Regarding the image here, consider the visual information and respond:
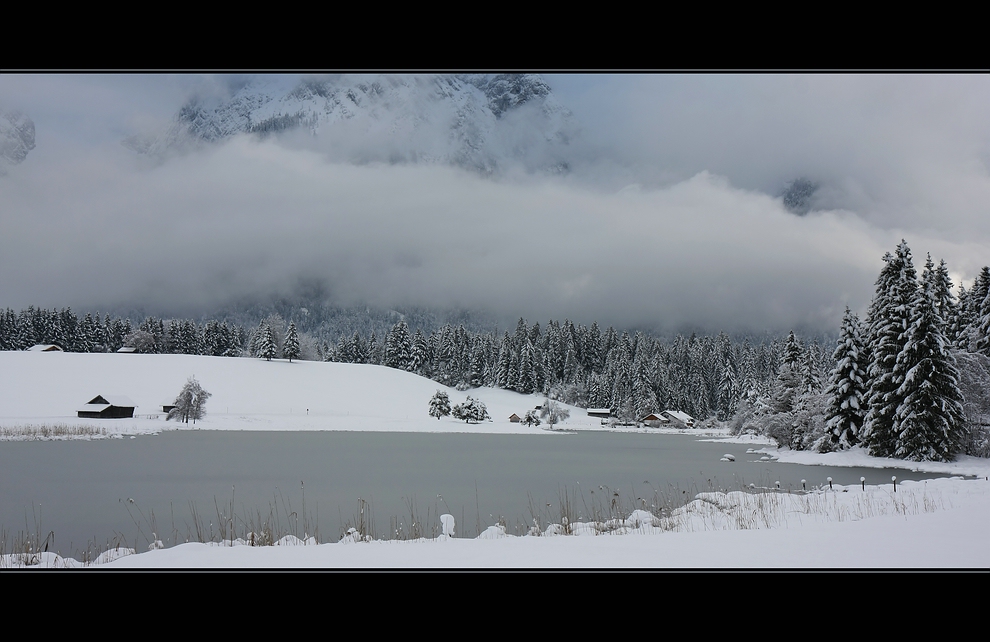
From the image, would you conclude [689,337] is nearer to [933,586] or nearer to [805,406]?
[805,406]

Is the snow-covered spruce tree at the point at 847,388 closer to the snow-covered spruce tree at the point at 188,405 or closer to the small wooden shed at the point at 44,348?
the snow-covered spruce tree at the point at 188,405

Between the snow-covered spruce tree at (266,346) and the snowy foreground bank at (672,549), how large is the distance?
76.2 meters

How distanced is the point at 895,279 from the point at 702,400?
58685 millimetres

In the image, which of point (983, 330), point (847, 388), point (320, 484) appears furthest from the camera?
point (847, 388)

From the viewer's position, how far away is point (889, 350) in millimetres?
28125

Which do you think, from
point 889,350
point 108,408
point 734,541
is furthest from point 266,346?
point 734,541

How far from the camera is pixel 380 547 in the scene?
7.96 metres

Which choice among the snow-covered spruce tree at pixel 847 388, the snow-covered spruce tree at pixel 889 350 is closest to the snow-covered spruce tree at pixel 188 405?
the snow-covered spruce tree at pixel 847 388

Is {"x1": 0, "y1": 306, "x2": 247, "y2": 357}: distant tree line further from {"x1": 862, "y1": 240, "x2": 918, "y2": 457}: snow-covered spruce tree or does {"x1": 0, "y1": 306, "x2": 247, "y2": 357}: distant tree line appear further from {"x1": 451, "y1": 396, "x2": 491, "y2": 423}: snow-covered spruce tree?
{"x1": 862, "y1": 240, "x2": 918, "y2": 457}: snow-covered spruce tree

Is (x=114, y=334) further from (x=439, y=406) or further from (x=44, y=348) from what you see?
(x=439, y=406)

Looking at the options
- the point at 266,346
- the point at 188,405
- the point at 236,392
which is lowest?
the point at 188,405

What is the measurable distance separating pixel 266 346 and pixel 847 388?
7081 cm

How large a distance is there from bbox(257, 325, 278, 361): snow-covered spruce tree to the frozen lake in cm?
4732
